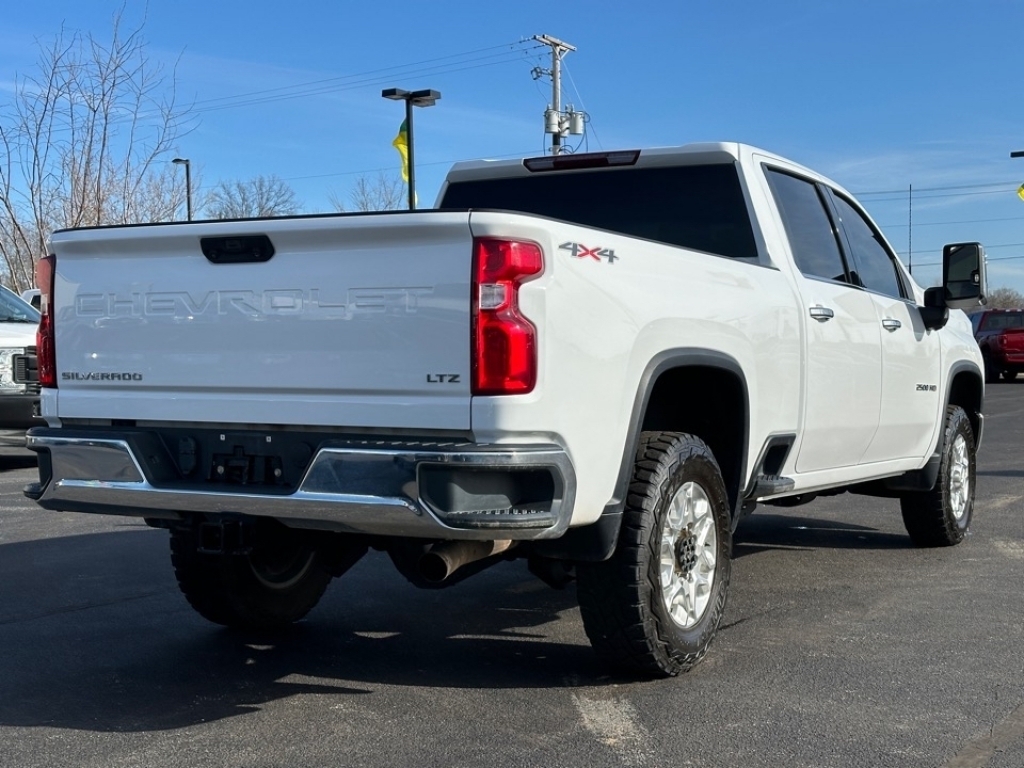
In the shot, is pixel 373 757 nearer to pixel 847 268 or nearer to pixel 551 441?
pixel 551 441

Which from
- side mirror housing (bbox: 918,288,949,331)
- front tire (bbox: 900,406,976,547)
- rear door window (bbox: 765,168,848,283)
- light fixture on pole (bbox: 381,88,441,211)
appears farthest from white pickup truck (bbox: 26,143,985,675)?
light fixture on pole (bbox: 381,88,441,211)

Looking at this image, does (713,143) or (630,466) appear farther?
(713,143)

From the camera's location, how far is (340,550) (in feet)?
16.1

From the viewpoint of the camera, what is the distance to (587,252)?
404 centimetres

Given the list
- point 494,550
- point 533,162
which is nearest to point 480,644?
point 494,550

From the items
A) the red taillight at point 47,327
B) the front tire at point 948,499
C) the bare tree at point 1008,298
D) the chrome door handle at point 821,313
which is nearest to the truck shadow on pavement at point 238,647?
the red taillight at point 47,327

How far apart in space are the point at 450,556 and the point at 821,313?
7.76 feet

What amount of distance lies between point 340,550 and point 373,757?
1.24 m

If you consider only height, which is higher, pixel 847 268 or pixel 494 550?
pixel 847 268

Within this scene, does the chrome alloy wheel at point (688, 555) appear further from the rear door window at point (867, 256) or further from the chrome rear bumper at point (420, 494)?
the rear door window at point (867, 256)

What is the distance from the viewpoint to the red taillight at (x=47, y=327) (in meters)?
4.58

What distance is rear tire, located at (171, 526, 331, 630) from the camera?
5.16 metres

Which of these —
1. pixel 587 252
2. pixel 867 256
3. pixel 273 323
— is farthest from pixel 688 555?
pixel 867 256

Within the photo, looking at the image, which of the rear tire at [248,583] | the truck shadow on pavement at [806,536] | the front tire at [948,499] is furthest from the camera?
the truck shadow on pavement at [806,536]
